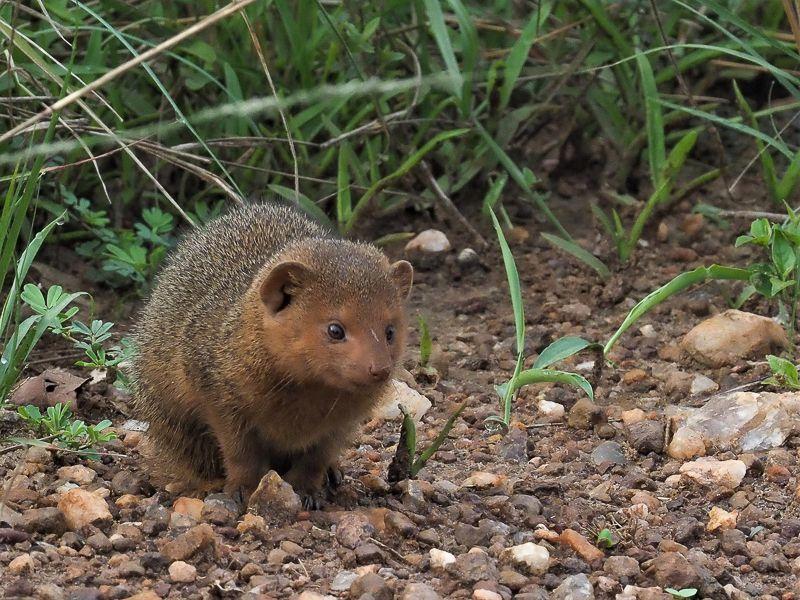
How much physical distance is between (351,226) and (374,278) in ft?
5.97

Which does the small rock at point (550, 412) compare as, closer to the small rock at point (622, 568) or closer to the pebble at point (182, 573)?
the small rock at point (622, 568)

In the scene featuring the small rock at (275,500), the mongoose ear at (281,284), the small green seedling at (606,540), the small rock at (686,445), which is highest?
the mongoose ear at (281,284)

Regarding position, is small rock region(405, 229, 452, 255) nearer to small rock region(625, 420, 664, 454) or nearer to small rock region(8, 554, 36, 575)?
small rock region(625, 420, 664, 454)

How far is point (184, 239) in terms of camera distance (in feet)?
15.7

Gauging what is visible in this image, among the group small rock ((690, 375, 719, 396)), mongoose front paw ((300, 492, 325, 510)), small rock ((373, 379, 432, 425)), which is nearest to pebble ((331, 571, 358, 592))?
mongoose front paw ((300, 492, 325, 510))

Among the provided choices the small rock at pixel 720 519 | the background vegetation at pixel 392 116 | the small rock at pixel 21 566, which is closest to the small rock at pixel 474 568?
the small rock at pixel 720 519

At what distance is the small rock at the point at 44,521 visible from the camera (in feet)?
11.7

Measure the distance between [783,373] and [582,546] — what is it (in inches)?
52.2

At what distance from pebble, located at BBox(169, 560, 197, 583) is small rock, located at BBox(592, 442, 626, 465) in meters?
1.68

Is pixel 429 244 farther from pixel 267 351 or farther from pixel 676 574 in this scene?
pixel 676 574

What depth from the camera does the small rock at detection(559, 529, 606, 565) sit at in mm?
3578

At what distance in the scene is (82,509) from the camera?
3.67 m

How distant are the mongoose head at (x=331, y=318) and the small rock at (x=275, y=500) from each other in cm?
33

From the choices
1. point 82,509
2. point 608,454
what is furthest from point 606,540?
A: point 82,509
